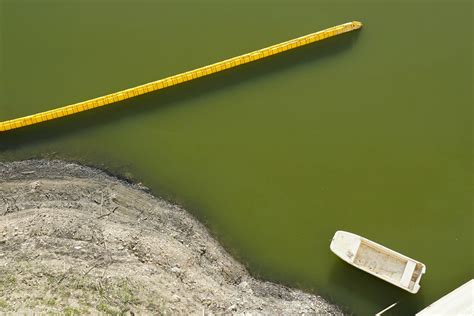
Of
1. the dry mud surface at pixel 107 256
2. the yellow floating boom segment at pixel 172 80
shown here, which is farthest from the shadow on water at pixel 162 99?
the dry mud surface at pixel 107 256

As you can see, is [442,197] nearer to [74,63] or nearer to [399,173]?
[399,173]

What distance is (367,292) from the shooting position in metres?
11.0

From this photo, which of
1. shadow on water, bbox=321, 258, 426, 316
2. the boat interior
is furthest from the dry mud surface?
the boat interior

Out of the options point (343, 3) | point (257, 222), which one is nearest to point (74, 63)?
point (257, 222)

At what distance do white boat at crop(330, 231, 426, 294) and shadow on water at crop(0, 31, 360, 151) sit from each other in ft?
17.0

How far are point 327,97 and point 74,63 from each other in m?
7.39

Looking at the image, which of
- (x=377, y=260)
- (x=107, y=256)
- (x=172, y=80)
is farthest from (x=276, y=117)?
(x=107, y=256)

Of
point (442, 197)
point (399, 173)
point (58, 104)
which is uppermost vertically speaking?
point (58, 104)

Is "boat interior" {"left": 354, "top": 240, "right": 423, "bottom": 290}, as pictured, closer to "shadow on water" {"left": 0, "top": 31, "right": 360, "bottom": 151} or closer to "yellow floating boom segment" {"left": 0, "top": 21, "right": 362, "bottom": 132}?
"shadow on water" {"left": 0, "top": 31, "right": 360, "bottom": 151}

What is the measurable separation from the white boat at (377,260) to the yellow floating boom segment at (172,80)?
5.44 metres

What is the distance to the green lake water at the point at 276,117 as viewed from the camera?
36.9 ft

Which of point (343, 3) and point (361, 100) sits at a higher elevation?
point (343, 3)

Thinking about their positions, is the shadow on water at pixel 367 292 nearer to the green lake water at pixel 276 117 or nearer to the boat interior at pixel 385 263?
the green lake water at pixel 276 117

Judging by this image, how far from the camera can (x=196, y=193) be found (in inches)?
451
